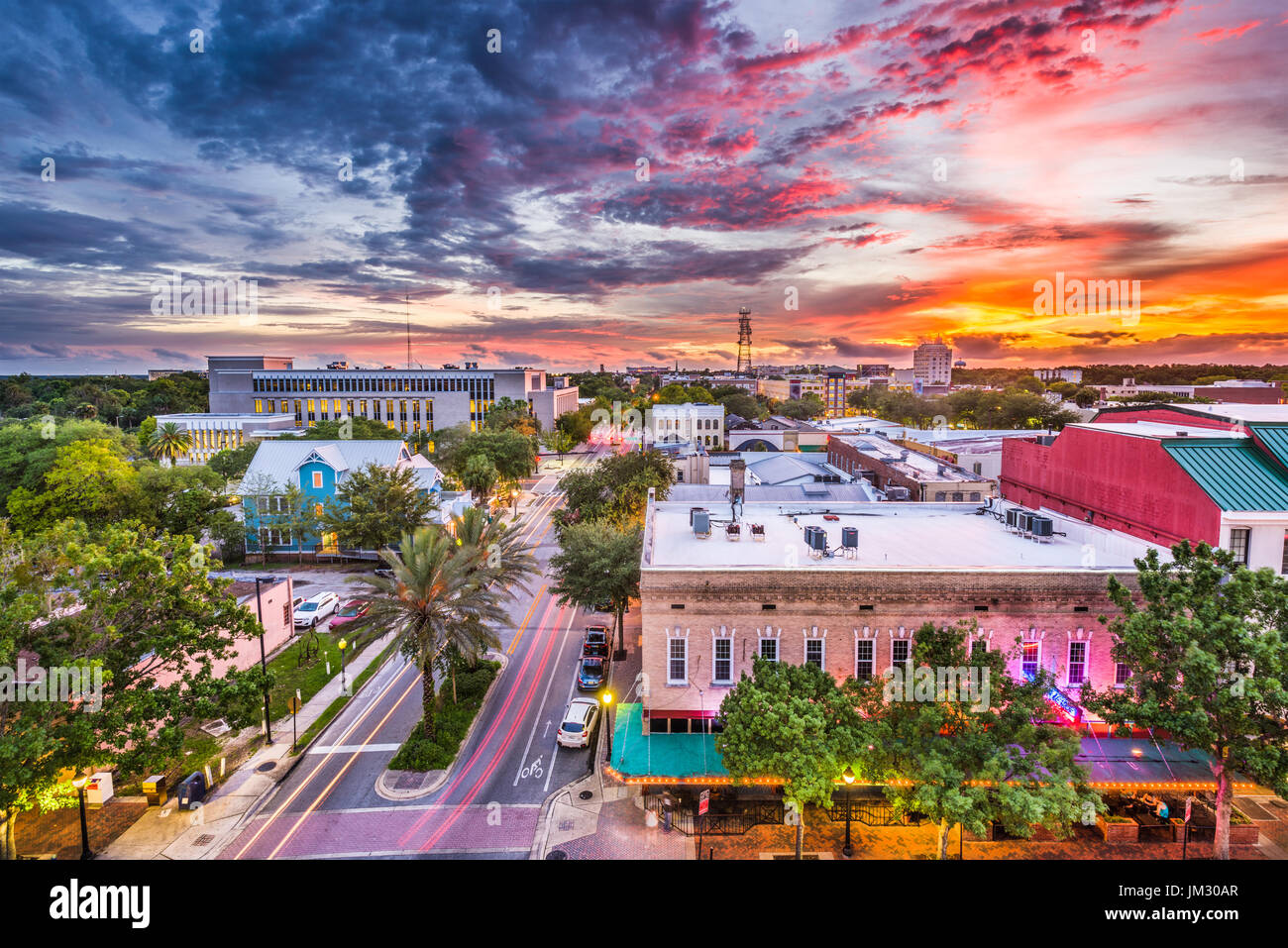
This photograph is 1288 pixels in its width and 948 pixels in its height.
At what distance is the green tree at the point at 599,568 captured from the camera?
33.9m

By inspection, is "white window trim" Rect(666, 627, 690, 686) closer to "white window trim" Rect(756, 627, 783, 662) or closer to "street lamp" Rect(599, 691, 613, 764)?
"white window trim" Rect(756, 627, 783, 662)

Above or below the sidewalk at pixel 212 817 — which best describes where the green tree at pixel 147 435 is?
above

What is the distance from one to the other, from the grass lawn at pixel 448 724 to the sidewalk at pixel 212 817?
4.66 meters

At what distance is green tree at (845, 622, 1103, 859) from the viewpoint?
1703 cm

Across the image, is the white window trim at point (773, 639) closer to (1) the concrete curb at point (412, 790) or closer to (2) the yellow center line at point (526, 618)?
(1) the concrete curb at point (412, 790)

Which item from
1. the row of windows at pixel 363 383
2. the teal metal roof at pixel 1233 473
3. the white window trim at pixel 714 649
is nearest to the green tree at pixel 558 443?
the row of windows at pixel 363 383

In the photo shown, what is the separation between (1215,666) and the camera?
1731cm

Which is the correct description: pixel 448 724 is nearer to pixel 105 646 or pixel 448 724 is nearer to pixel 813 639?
pixel 105 646

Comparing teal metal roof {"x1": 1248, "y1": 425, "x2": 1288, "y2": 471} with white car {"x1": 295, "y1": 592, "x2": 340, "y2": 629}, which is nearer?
teal metal roof {"x1": 1248, "y1": 425, "x2": 1288, "y2": 471}

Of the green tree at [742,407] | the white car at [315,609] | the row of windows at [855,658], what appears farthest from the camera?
the green tree at [742,407]

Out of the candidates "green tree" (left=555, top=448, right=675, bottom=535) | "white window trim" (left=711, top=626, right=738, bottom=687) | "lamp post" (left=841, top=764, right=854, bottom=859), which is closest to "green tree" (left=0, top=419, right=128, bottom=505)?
"green tree" (left=555, top=448, right=675, bottom=535)

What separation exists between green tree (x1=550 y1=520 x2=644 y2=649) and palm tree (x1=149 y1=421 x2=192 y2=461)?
73.2 metres
